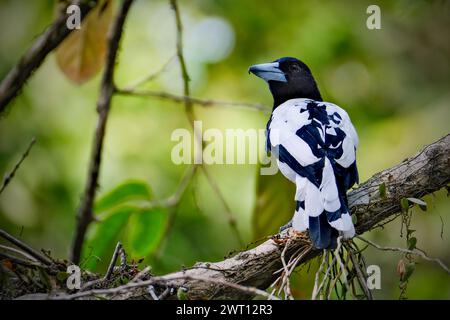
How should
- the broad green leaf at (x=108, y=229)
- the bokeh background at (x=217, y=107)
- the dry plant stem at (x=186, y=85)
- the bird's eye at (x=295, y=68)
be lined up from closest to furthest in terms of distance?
the dry plant stem at (x=186, y=85)
the broad green leaf at (x=108, y=229)
the bird's eye at (x=295, y=68)
the bokeh background at (x=217, y=107)

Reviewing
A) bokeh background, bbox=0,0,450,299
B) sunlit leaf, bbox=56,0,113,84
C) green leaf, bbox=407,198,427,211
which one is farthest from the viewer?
bokeh background, bbox=0,0,450,299

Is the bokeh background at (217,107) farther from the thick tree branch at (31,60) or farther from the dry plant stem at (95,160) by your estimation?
the thick tree branch at (31,60)

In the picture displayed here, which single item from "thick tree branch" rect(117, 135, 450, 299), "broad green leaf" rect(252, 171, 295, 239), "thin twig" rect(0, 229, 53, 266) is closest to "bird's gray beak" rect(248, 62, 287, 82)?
"broad green leaf" rect(252, 171, 295, 239)

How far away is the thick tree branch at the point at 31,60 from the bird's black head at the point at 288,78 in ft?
3.44

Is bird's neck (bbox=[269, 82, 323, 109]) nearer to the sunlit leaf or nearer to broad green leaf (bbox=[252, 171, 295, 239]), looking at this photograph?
broad green leaf (bbox=[252, 171, 295, 239])

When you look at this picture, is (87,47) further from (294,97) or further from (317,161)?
(317,161)

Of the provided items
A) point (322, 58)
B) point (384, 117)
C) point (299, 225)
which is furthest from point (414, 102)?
point (299, 225)

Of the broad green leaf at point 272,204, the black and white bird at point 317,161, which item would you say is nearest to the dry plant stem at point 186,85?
the broad green leaf at point 272,204

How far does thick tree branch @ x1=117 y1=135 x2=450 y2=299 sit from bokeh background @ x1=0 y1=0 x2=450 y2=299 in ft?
6.91

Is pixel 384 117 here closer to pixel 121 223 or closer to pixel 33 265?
pixel 121 223

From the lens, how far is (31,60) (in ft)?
10.2

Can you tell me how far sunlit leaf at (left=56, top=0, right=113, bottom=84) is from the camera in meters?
3.79

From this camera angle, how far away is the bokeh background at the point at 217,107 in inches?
193

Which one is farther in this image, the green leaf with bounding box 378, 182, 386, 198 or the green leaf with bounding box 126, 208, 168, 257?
the green leaf with bounding box 126, 208, 168, 257
